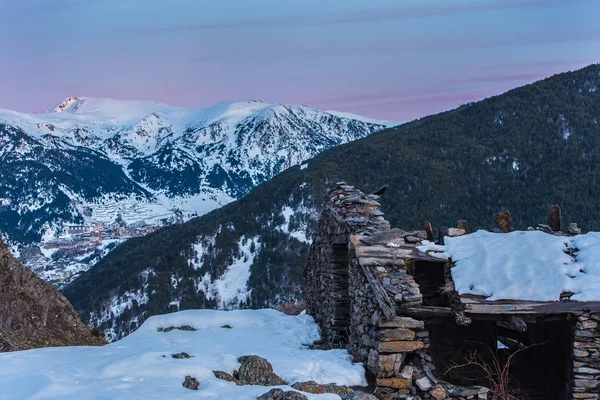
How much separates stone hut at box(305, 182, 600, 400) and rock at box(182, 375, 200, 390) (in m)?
2.87

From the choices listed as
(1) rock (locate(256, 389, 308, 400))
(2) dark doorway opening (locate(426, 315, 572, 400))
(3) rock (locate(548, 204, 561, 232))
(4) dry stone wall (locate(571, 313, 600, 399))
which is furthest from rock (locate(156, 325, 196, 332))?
(3) rock (locate(548, 204, 561, 232))

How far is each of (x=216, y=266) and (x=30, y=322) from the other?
12545 centimetres

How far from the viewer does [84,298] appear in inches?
5281

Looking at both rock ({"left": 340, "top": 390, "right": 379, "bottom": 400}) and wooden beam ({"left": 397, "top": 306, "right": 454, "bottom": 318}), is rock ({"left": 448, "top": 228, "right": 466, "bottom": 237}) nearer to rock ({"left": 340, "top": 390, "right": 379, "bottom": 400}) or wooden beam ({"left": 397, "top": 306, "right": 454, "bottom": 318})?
wooden beam ({"left": 397, "top": 306, "right": 454, "bottom": 318})

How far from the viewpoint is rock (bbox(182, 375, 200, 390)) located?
26.5 ft

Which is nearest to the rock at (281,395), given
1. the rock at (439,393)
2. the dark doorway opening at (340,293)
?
the rock at (439,393)

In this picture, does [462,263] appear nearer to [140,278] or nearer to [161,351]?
[161,351]

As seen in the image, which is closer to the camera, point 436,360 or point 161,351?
point 161,351

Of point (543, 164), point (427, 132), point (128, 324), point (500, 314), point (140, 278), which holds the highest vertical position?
point (427, 132)

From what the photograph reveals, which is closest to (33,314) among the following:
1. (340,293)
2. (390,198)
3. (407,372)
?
(340,293)

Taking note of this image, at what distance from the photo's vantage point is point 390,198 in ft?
449

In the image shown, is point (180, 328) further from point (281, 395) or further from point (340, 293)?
point (281, 395)

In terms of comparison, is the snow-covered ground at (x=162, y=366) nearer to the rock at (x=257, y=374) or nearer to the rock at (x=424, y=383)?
the rock at (x=257, y=374)

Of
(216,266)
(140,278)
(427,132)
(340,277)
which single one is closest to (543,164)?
(427,132)
